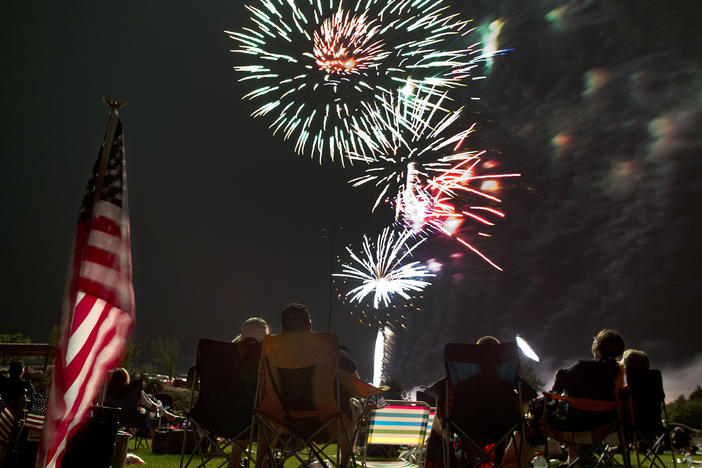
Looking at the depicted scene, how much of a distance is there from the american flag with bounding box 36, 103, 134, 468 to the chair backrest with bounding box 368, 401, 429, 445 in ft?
7.99

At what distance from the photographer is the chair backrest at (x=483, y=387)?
2.88 metres

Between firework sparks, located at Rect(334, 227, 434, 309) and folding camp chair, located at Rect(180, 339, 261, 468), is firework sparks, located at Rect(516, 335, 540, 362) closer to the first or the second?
folding camp chair, located at Rect(180, 339, 261, 468)

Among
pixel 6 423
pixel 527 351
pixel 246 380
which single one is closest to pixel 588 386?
pixel 527 351

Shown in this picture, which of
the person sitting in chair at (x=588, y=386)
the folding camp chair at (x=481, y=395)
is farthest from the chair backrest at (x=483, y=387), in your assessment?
the person sitting in chair at (x=588, y=386)

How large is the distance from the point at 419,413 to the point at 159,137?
34003 millimetres

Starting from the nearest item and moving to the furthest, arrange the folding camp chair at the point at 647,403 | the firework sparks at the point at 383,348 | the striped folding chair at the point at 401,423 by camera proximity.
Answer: the folding camp chair at the point at 647,403, the striped folding chair at the point at 401,423, the firework sparks at the point at 383,348

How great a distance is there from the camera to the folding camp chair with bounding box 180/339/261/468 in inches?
122

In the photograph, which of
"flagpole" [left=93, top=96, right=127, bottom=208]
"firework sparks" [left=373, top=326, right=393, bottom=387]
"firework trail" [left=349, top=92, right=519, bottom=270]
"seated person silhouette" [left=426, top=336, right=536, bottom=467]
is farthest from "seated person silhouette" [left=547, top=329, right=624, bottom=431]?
"firework sparks" [left=373, top=326, right=393, bottom=387]

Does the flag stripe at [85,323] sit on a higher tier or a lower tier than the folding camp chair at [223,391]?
higher

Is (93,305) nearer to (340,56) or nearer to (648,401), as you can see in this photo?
(648,401)

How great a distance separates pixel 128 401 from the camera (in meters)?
5.19

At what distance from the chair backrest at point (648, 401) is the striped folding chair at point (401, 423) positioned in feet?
5.43

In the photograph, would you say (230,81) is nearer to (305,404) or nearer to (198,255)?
(198,255)

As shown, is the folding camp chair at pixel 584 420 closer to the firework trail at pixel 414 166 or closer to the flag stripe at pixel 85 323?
the flag stripe at pixel 85 323
